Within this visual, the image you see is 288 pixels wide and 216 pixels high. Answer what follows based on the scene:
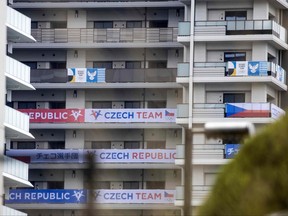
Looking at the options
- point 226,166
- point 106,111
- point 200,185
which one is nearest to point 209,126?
point 226,166

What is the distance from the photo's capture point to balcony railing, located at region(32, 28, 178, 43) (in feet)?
299

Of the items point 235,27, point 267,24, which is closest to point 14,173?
point 235,27

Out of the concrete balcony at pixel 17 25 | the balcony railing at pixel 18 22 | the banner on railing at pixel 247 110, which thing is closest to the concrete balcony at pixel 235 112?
the banner on railing at pixel 247 110

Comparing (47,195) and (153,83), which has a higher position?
(153,83)

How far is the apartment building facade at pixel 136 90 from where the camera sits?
280ft

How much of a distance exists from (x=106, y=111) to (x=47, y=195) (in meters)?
6.40

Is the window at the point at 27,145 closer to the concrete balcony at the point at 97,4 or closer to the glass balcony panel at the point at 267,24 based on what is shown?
the concrete balcony at the point at 97,4

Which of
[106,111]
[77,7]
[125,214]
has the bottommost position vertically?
[125,214]

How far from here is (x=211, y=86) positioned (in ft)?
281

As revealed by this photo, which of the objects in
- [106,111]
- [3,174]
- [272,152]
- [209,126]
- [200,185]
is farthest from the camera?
[106,111]

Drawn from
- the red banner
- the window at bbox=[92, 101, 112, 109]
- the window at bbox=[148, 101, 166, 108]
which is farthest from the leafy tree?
the window at bbox=[92, 101, 112, 109]

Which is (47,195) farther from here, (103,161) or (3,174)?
(3,174)

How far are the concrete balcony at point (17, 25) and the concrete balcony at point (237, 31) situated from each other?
11938mm

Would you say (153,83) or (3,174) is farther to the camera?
(153,83)
